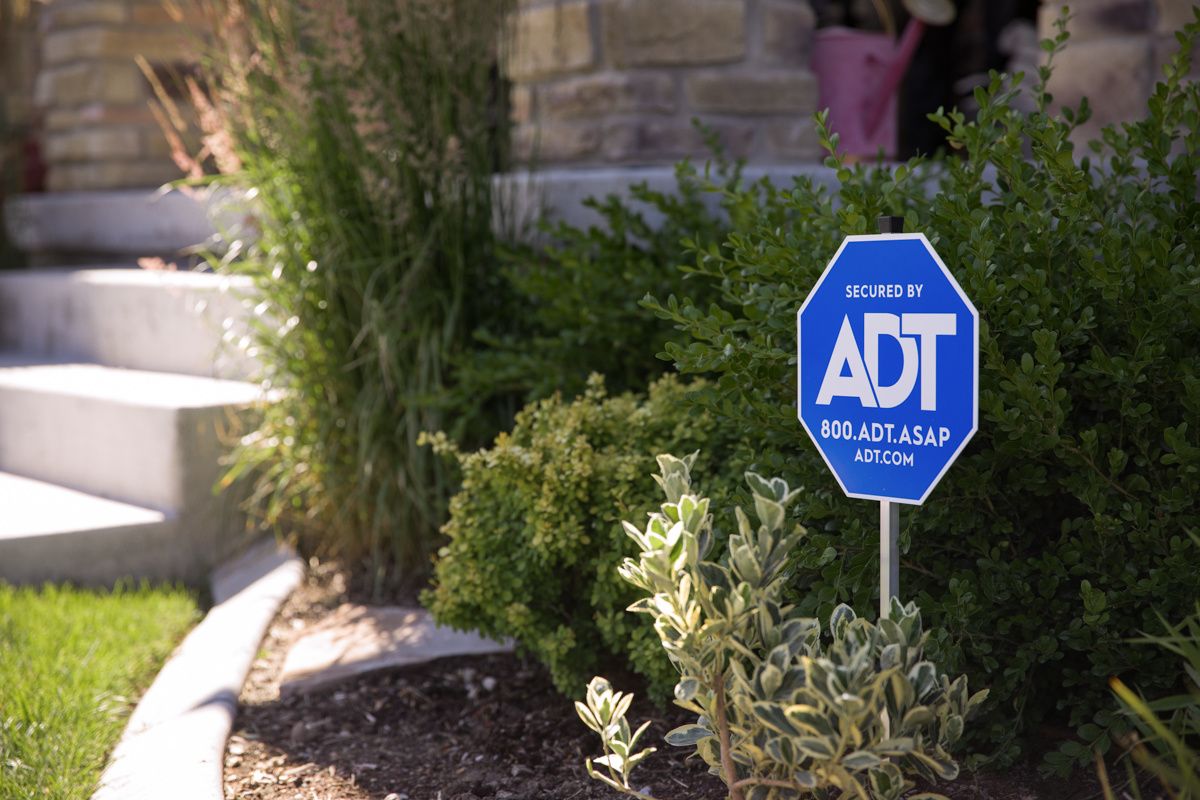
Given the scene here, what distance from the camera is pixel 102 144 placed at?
711cm

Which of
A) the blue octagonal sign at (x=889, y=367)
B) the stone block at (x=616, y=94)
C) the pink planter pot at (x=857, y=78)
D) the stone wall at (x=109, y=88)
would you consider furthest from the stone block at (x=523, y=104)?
the stone wall at (x=109, y=88)

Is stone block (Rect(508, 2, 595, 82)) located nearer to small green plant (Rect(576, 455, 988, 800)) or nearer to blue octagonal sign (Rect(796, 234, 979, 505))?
blue octagonal sign (Rect(796, 234, 979, 505))

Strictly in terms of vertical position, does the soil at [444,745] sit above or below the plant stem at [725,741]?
below

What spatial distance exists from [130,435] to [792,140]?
261 centimetres

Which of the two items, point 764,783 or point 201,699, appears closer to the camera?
point 764,783

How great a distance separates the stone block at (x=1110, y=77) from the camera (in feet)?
11.5

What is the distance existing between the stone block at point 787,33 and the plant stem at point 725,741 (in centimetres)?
285

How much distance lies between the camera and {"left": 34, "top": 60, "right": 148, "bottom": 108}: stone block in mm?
7059

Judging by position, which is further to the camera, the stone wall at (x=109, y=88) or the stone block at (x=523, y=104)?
the stone wall at (x=109, y=88)

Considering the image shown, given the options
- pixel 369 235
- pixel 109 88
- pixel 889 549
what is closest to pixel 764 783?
pixel 889 549

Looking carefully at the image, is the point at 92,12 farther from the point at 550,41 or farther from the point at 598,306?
the point at 598,306

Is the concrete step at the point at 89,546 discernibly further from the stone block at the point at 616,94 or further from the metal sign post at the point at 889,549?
the metal sign post at the point at 889,549

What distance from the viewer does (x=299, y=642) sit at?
3.28 meters

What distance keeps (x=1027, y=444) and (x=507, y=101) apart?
260 centimetres
